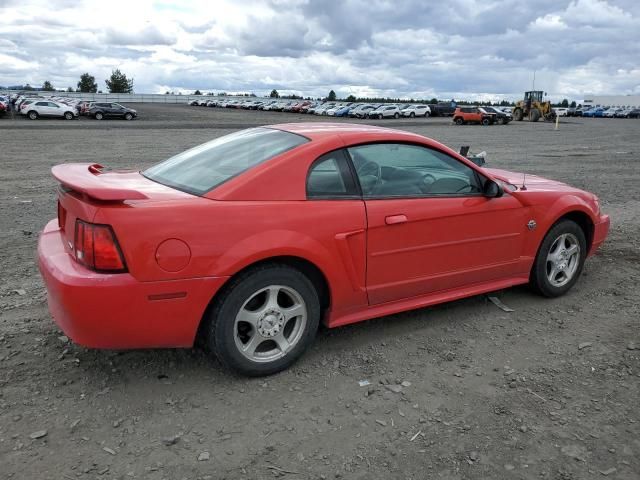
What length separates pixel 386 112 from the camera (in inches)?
2202

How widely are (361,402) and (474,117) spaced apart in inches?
1732

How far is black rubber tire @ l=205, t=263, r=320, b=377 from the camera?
3.12m

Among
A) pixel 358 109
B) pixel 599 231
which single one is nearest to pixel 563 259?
pixel 599 231

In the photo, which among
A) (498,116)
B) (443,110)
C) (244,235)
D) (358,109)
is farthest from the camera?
(443,110)

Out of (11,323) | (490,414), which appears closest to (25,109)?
(11,323)

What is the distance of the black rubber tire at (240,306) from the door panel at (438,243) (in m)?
0.50

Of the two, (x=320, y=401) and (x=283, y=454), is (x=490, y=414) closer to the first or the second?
(x=320, y=401)

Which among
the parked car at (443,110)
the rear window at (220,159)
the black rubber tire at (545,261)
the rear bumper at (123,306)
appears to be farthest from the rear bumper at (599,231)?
the parked car at (443,110)

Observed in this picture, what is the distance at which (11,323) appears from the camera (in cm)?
396

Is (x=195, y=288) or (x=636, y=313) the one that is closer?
(x=195, y=288)

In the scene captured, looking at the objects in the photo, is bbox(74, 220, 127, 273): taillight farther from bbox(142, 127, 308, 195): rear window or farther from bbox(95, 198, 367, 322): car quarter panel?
bbox(142, 127, 308, 195): rear window

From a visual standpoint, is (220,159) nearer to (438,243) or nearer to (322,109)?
(438,243)

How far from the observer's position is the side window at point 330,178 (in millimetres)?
3465

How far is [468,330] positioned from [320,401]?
4.78 ft
